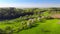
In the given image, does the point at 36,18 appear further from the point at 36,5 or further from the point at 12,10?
the point at 12,10

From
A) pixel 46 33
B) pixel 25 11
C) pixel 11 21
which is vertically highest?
→ pixel 25 11

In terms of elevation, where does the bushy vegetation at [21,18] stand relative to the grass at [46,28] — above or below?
above

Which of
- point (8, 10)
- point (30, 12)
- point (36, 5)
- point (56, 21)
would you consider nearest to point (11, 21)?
point (8, 10)

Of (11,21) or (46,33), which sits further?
(11,21)

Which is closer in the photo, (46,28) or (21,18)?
(46,28)

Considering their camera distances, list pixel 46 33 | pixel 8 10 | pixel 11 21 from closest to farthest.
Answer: pixel 46 33 → pixel 11 21 → pixel 8 10

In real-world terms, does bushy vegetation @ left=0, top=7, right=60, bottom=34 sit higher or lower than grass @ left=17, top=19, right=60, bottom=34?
higher

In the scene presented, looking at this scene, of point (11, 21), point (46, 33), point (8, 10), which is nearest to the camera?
point (46, 33)

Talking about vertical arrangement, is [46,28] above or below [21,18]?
below
